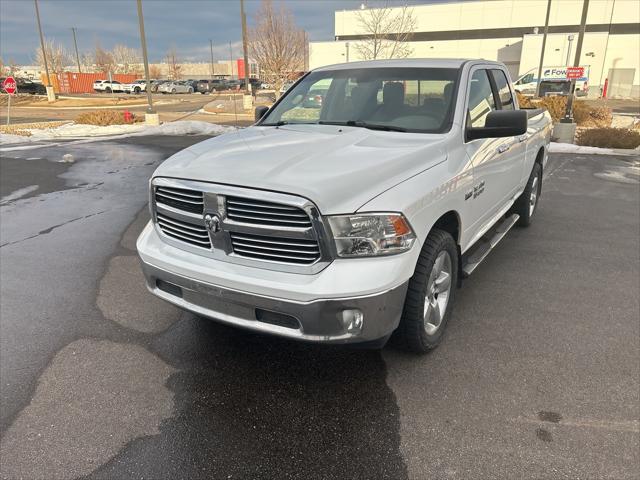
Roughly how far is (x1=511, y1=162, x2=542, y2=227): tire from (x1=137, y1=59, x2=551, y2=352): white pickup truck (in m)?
2.16

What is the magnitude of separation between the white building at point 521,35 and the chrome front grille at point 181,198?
5188cm

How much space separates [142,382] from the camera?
122 inches

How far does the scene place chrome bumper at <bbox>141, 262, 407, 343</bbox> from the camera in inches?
98.7

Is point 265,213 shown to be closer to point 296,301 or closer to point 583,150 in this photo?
point 296,301

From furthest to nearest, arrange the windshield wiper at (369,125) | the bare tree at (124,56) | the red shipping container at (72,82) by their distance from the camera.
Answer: the bare tree at (124,56) < the red shipping container at (72,82) < the windshield wiper at (369,125)

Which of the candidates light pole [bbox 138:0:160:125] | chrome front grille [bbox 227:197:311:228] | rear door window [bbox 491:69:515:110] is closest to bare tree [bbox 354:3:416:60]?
light pole [bbox 138:0:160:125]

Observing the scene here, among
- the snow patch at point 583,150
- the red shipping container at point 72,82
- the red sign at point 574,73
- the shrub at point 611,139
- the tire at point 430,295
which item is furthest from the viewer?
the red shipping container at point 72,82

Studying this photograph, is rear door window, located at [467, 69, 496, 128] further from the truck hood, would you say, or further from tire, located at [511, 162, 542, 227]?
tire, located at [511, 162, 542, 227]

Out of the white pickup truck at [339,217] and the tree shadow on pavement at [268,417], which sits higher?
the white pickup truck at [339,217]

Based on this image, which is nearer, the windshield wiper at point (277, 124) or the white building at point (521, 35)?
the windshield wiper at point (277, 124)

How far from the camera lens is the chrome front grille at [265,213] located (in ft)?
8.29

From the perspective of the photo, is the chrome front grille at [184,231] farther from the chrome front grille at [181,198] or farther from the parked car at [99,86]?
the parked car at [99,86]

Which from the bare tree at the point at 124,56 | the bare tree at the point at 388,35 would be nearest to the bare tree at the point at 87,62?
the bare tree at the point at 124,56

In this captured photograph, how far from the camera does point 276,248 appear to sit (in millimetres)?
2641
